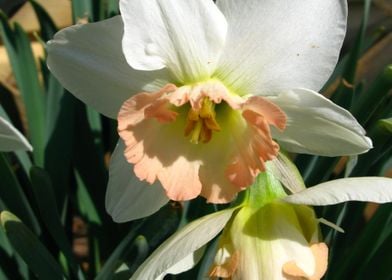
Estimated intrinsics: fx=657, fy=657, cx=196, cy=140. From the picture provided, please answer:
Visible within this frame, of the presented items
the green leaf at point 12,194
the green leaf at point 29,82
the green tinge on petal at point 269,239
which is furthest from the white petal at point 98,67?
the green leaf at point 29,82

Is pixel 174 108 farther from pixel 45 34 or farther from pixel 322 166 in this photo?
pixel 45 34

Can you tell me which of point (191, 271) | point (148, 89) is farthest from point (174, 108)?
point (191, 271)

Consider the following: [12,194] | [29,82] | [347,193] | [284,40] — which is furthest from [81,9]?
[347,193]

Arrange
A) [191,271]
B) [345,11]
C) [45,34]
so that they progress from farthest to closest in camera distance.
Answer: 1. [45,34]
2. [191,271]
3. [345,11]

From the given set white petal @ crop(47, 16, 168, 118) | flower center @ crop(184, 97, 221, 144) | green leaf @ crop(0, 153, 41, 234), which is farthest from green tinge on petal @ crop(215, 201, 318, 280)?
green leaf @ crop(0, 153, 41, 234)

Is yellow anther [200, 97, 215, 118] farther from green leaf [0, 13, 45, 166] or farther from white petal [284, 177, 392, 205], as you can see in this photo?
green leaf [0, 13, 45, 166]

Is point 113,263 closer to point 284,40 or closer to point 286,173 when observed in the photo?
point 286,173

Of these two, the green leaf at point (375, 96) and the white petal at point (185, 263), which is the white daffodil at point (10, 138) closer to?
the white petal at point (185, 263)
